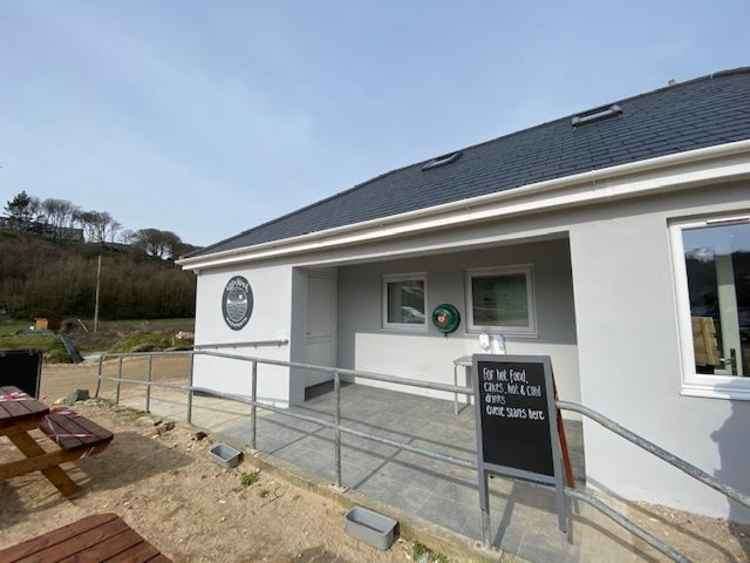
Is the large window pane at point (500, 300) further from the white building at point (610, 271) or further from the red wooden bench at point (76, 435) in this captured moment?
the red wooden bench at point (76, 435)

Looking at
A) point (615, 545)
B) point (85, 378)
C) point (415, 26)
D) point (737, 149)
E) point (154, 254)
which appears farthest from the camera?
point (154, 254)

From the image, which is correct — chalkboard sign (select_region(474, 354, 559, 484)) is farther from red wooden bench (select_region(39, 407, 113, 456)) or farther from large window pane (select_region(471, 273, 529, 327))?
red wooden bench (select_region(39, 407, 113, 456))

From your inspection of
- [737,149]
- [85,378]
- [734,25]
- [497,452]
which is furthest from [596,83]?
[85,378]

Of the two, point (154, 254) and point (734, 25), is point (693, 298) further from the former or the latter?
point (154, 254)

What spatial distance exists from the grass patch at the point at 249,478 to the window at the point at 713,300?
4219 mm

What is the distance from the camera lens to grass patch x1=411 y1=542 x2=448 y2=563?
2.28 metres

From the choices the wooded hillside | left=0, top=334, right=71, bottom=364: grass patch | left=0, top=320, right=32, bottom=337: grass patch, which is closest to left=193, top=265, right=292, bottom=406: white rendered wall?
left=0, top=334, right=71, bottom=364: grass patch

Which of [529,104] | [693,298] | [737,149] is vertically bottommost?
[693,298]

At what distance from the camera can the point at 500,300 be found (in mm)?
5598

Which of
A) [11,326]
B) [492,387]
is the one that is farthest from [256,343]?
[11,326]

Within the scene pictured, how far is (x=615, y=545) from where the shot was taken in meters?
2.29

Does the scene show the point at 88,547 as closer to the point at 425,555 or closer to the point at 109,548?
the point at 109,548

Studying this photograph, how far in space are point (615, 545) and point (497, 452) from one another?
1.06 m

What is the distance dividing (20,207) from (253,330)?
212ft
